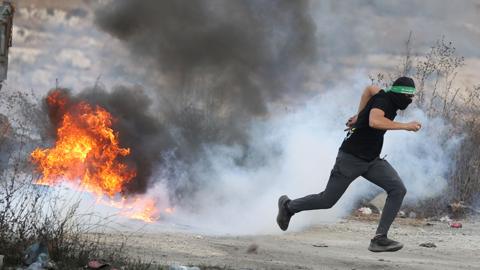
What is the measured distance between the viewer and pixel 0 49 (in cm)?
574

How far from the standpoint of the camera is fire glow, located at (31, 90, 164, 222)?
10602 millimetres

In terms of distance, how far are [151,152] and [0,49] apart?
767cm

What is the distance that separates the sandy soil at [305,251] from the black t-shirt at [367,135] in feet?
4.43

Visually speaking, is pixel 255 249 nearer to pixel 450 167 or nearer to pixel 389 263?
pixel 389 263

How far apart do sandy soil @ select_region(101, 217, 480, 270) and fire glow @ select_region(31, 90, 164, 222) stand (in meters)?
2.51

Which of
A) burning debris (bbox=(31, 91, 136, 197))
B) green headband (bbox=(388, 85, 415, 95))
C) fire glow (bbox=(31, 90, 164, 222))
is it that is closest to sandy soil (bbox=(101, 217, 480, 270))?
green headband (bbox=(388, 85, 415, 95))

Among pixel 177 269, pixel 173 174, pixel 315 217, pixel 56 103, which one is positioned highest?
pixel 56 103

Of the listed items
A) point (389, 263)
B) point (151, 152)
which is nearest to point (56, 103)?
point (151, 152)

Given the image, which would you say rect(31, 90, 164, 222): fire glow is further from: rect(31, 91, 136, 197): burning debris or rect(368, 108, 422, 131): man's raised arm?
rect(368, 108, 422, 131): man's raised arm

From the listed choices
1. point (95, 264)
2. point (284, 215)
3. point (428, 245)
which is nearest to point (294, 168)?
point (428, 245)

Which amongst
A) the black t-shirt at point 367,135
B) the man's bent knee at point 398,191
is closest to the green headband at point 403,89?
the black t-shirt at point 367,135

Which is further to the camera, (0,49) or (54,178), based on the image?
(54,178)

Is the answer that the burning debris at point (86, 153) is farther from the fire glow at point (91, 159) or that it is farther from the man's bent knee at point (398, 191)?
the man's bent knee at point (398, 191)

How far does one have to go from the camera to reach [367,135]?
636cm
